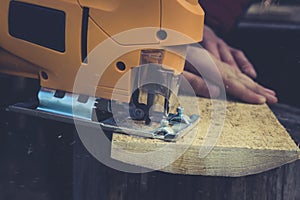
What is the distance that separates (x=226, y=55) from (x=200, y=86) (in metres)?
0.35

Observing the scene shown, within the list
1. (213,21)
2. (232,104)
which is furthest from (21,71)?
(213,21)

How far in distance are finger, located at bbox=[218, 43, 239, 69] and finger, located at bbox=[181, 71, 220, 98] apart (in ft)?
0.91

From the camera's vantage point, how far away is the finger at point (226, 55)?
5.77 ft

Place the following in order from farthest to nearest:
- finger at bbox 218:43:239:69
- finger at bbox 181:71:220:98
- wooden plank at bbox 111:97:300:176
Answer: finger at bbox 218:43:239:69
finger at bbox 181:71:220:98
wooden plank at bbox 111:97:300:176

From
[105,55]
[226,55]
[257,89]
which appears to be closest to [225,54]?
[226,55]

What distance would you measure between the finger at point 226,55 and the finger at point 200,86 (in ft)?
0.91

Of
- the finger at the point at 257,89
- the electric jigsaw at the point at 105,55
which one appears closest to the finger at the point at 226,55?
the finger at the point at 257,89

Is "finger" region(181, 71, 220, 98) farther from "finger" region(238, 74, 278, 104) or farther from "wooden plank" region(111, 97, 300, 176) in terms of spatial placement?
"wooden plank" region(111, 97, 300, 176)

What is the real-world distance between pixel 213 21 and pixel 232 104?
604 millimetres

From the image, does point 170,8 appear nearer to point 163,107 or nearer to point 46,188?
point 163,107

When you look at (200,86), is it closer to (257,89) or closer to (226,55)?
(257,89)

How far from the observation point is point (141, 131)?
114 cm

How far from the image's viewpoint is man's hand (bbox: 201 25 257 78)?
5.82 ft

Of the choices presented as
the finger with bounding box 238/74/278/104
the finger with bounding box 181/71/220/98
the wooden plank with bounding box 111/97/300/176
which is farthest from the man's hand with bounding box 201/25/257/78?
the wooden plank with bounding box 111/97/300/176
